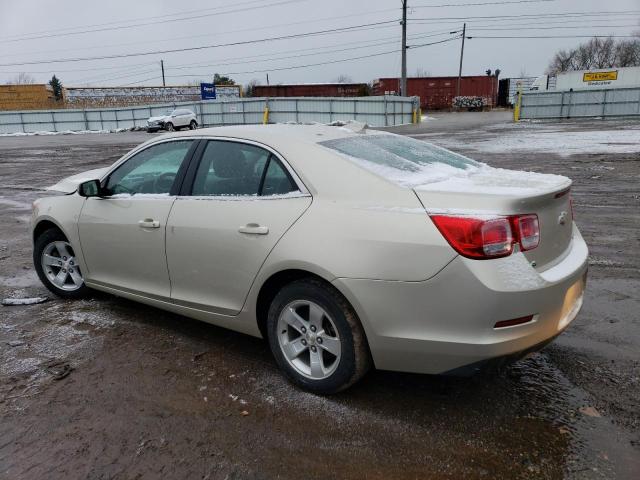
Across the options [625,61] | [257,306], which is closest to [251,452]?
[257,306]

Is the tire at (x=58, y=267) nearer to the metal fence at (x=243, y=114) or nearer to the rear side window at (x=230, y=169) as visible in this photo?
the rear side window at (x=230, y=169)

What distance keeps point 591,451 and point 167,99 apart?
194 ft

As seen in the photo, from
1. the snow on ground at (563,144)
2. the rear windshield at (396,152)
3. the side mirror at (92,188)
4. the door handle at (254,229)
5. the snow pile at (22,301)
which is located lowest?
the snow on ground at (563,144)

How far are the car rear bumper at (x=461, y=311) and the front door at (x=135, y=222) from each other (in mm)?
1640

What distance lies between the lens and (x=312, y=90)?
2307 inches

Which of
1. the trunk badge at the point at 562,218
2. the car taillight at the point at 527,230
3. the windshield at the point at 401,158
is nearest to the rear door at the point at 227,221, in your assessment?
the windshield at the point at 401,158

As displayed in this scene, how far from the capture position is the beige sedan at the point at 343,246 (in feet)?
8.48

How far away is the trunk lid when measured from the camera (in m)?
2.63

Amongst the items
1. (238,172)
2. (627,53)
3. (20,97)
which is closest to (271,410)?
(238,172)

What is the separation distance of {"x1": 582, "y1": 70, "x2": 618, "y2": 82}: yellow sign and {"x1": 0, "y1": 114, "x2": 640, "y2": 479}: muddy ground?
4979cm

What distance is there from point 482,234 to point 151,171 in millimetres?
2645

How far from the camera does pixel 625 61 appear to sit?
290 feet

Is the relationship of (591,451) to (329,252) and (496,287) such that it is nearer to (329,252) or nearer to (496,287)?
(496,287)

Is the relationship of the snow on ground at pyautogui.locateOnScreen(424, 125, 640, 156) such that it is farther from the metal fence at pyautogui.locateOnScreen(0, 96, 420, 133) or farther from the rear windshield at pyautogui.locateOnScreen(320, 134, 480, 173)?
the rear windshield at pyautogui.locateOnScreen(320, 134, 480, 173)
